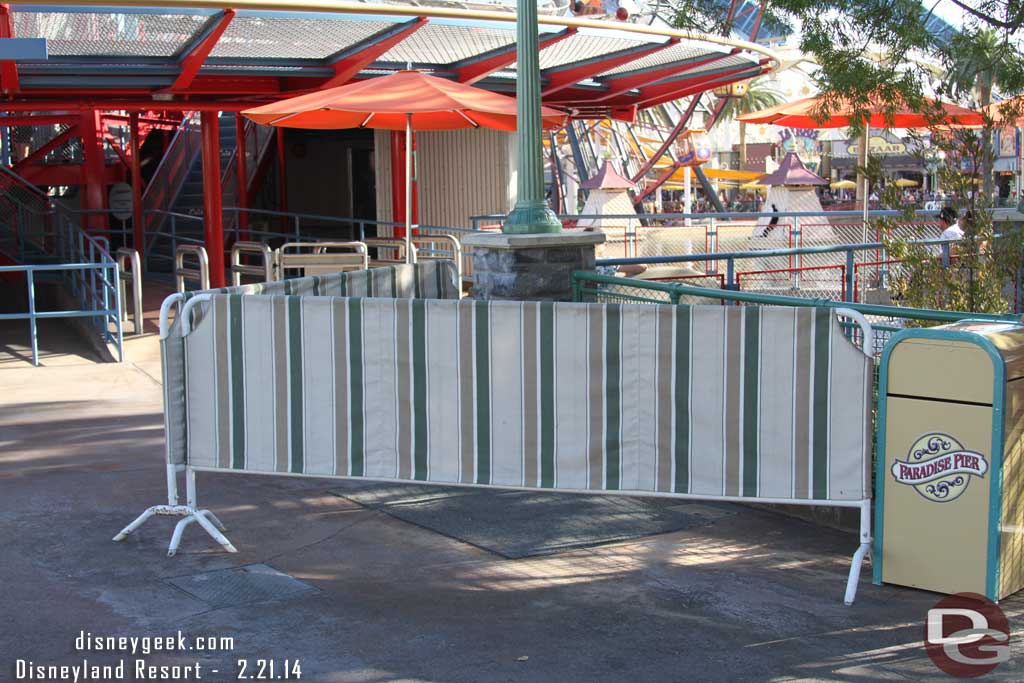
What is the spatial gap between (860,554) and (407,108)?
6.86 meters

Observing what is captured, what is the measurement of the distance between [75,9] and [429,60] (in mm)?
6169

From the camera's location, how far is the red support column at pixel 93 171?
19.3 m

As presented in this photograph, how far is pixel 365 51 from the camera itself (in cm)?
1516

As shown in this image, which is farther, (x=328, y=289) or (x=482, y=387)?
(x=328, y=289)

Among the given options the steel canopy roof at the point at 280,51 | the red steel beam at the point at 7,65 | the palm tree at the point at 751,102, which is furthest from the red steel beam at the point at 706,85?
the palm tree at the point at 751,102

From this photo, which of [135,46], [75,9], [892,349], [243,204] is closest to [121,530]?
[892,349]

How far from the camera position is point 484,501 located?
23.2ft

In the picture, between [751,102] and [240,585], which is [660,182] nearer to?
[240,585]

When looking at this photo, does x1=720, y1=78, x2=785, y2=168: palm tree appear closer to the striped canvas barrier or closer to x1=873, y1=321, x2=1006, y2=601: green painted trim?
the striped canvas barrier

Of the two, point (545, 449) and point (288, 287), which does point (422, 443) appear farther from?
point (288, 287)

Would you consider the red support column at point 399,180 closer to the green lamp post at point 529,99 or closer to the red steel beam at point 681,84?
the red steel beam at point 681,84

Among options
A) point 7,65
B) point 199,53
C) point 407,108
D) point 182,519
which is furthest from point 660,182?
A: point 182,519

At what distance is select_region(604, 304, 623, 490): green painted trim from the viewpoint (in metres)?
5.62

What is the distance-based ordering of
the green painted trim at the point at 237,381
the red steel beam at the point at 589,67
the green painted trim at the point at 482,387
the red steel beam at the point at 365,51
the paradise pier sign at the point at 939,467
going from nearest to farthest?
the paradise pier sign at the point at 939,467, the green painted trim at the point at 482,387, the green painted trim at the point at 237,381, the red steel beam at the point at 365,51, the red steel beam at the point at 589,67
